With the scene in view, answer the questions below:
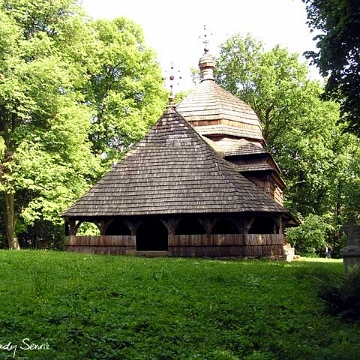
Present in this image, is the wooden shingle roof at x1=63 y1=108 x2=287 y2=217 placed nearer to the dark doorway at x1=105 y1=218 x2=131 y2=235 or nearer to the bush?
the dark doorway at x1=105 y1=218 x2=131 y2=235

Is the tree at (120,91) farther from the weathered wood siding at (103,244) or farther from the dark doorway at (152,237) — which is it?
the weathered wood siding at (103,244)

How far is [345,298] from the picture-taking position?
770 cm

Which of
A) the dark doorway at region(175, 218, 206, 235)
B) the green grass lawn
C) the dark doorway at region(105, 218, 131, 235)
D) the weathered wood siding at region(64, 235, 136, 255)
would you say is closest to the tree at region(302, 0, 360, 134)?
the green grass lawn

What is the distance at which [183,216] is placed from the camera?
679 inches

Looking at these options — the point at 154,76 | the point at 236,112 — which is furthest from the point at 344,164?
the point at 154,76

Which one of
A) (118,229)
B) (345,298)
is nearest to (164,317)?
(345,298)

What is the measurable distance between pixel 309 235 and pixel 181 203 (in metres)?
17.7

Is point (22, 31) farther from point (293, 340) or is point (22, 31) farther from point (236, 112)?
point (293, 340)

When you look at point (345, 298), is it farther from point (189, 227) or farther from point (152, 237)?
point (152, 237)

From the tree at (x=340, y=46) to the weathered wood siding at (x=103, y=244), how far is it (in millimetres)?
9252

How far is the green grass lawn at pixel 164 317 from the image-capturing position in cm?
583

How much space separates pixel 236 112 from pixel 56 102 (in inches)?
394

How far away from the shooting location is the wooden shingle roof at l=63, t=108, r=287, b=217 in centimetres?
1689

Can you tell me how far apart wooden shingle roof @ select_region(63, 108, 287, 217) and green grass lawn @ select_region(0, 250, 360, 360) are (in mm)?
6433
